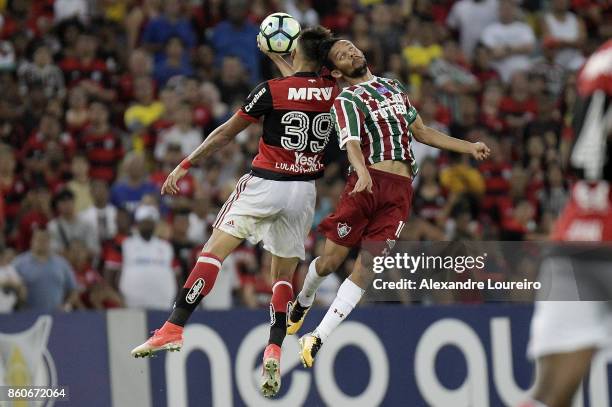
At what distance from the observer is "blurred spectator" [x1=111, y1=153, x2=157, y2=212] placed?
15992 mm

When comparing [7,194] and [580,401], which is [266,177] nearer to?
[580,401]

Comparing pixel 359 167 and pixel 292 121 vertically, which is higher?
pixel 292 121

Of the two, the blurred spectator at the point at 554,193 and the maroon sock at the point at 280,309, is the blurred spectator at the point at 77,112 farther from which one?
the maroon sock at the point at 280,309

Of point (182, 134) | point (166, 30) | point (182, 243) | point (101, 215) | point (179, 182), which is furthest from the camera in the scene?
point (166, 30)

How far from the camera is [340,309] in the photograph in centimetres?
1052

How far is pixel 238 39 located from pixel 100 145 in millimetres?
2915

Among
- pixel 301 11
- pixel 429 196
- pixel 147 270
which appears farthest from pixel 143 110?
pixel 429 196

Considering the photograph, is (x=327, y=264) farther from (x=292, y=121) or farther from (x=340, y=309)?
(x=292, y=121)

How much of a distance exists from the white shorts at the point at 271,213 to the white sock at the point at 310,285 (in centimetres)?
21

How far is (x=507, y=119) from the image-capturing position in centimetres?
1825

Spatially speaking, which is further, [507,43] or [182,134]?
[507,43]

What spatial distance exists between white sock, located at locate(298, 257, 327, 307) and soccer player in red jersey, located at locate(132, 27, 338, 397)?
21 centimetres

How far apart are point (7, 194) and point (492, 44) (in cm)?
748

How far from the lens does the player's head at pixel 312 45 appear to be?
34.3 feet
